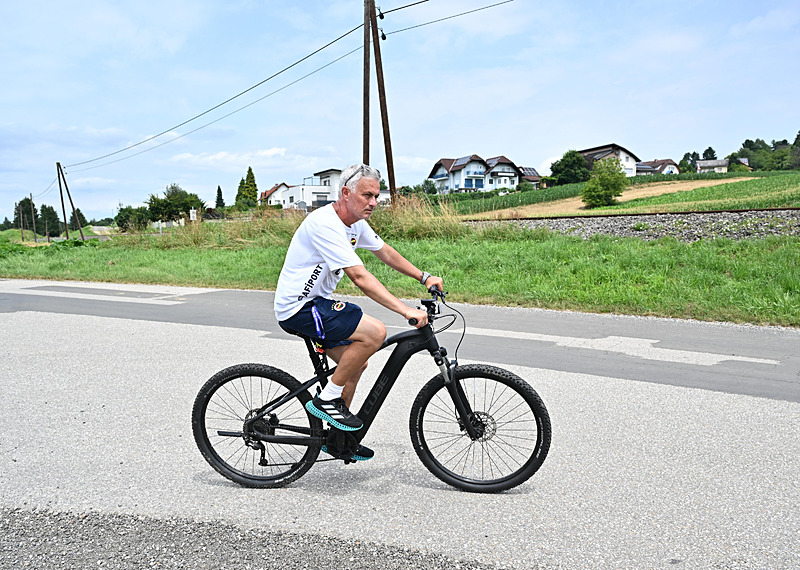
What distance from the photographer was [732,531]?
303 centimetres

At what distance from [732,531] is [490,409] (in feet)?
4.32

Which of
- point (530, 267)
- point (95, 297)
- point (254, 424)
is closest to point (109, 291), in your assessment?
point (95, 297)

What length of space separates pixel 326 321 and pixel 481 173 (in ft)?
344

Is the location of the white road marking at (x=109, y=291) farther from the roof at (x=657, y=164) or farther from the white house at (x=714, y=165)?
the white house at (x=714, y=165)

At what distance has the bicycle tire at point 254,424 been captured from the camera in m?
3.64

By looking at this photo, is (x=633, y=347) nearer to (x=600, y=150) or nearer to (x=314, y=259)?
(x=314, y=259)

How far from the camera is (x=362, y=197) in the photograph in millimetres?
3336

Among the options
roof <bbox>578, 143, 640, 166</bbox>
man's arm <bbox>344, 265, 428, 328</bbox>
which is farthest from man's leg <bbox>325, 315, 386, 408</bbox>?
roof <bbox>578, 143, 640, 166</bbox>

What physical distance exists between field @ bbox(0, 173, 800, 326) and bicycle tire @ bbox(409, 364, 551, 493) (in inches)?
255

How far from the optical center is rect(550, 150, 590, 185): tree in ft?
265

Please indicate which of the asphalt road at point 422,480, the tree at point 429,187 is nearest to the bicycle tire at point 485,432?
the asphalt road at point 422,480

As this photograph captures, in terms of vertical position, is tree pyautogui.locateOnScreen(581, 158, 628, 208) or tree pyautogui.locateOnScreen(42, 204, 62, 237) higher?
tree pyautogui.locateOnScreen(42, 204, 62, 237)

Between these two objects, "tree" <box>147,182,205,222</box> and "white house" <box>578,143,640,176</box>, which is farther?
"white house" <box>578,143,640,176</box>

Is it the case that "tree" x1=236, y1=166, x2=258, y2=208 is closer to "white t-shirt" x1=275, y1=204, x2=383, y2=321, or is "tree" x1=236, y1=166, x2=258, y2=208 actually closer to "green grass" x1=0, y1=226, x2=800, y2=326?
"green grass" x1=0, y1=226, x2=800, y2=326
